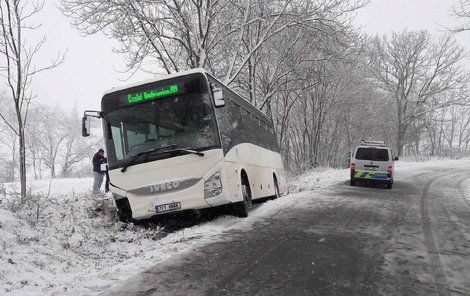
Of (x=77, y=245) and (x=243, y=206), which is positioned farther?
(x=243, y=206)

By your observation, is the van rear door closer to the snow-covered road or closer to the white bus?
the snow-covered road

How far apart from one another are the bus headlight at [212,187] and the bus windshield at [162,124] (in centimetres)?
65

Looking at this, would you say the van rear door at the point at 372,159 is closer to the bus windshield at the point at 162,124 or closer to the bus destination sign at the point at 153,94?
the bus windshield at the point at 162,124

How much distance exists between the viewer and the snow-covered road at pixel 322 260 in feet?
14.0

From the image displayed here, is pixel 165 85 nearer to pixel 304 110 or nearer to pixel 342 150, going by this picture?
pixel 304 110

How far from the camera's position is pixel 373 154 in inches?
723


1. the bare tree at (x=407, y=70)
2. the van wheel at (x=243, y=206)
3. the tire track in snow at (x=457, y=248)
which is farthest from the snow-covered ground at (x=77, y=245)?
the bare tree at (x=407, y=70)

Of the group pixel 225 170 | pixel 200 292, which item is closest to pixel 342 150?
pixel 225 170

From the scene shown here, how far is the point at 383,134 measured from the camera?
4419 centimetres

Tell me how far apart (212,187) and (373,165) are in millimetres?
12682

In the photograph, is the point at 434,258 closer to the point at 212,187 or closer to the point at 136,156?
the point at 212,187

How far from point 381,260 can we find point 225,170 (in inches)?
127

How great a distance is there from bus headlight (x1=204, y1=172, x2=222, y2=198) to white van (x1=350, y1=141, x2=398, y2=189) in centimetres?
1218

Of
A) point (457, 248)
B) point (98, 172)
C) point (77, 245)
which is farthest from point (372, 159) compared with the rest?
point (77, 245)
